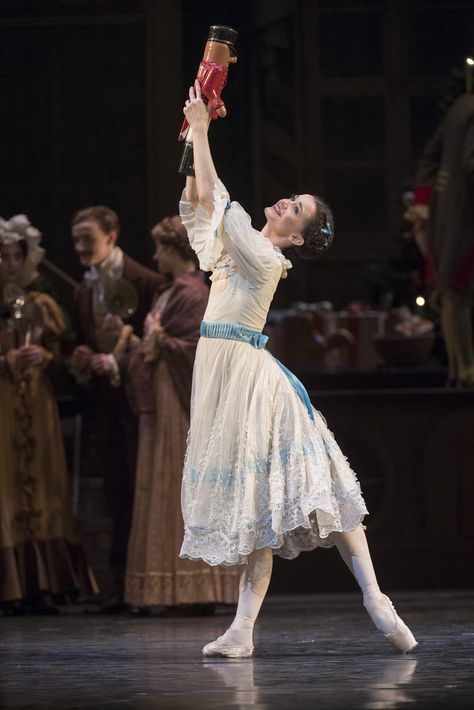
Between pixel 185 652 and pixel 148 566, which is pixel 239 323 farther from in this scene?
pixel 148 566

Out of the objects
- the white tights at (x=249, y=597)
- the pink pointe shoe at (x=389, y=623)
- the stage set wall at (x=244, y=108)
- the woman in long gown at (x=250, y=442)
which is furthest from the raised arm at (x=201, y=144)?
the stage set wall at (x=244, y=108)

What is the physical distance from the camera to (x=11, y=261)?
256 inches

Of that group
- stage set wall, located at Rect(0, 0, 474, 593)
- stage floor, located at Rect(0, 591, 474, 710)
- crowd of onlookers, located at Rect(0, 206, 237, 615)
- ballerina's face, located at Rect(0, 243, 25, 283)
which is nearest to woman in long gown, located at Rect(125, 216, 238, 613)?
crowd of onlookers, located at Rect(0, 206, 237, 615)

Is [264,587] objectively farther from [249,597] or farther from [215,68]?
[215,68]

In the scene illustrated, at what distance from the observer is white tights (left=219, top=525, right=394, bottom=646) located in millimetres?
4477

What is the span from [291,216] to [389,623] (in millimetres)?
1182

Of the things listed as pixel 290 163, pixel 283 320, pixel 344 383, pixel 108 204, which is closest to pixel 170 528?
pixel 344 383

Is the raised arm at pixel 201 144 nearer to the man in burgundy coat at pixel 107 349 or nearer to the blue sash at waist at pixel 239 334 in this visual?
the blue sash at waist at pixel 239 334

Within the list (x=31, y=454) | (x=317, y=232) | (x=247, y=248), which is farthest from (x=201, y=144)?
(x=31, y=454)

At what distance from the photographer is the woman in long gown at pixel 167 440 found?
6160mm

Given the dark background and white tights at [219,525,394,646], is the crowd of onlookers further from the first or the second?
the dark background

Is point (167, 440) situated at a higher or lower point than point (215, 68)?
lower

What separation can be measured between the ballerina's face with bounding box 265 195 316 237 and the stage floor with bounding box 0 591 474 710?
120 centimetres

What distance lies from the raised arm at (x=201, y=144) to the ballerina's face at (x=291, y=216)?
0.27m
